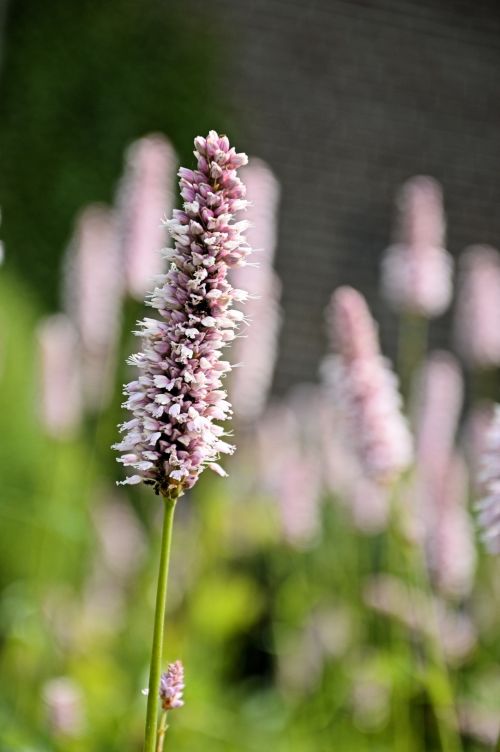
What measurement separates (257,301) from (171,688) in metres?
2.34

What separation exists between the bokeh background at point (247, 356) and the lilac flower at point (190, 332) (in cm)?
88

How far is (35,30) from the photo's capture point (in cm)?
834

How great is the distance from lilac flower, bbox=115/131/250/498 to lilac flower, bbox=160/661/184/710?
217 millimetres

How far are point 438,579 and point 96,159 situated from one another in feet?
20.1

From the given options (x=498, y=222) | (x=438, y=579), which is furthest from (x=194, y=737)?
(x=498, y=222)

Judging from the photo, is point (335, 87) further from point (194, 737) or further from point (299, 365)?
point (194, 737)

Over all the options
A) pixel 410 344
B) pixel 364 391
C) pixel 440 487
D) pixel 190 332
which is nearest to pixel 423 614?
pixel 440 487

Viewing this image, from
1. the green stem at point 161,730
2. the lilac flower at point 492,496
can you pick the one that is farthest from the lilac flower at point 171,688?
the lilac flower at point 492,496

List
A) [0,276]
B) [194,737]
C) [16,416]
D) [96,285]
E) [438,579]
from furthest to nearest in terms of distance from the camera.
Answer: [0,276] → [16,416] → [96,285] → [194,737] → [438,579]

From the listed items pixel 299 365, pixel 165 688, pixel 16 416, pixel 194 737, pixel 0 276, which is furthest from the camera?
pixel 299 365

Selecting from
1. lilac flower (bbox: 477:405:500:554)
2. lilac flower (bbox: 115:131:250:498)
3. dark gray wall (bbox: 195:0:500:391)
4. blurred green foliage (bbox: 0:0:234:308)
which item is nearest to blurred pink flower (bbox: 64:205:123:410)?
lilac flower (bbox: 477:405:500:554)

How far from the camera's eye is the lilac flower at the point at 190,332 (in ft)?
3.78

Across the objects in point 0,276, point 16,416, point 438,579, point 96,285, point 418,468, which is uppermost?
point 0,276

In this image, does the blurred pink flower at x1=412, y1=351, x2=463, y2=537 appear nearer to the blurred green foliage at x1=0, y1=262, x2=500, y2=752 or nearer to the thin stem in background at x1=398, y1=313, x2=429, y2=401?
the blurred green foliage at x1=0, y1=262, x2=500, y2=752
